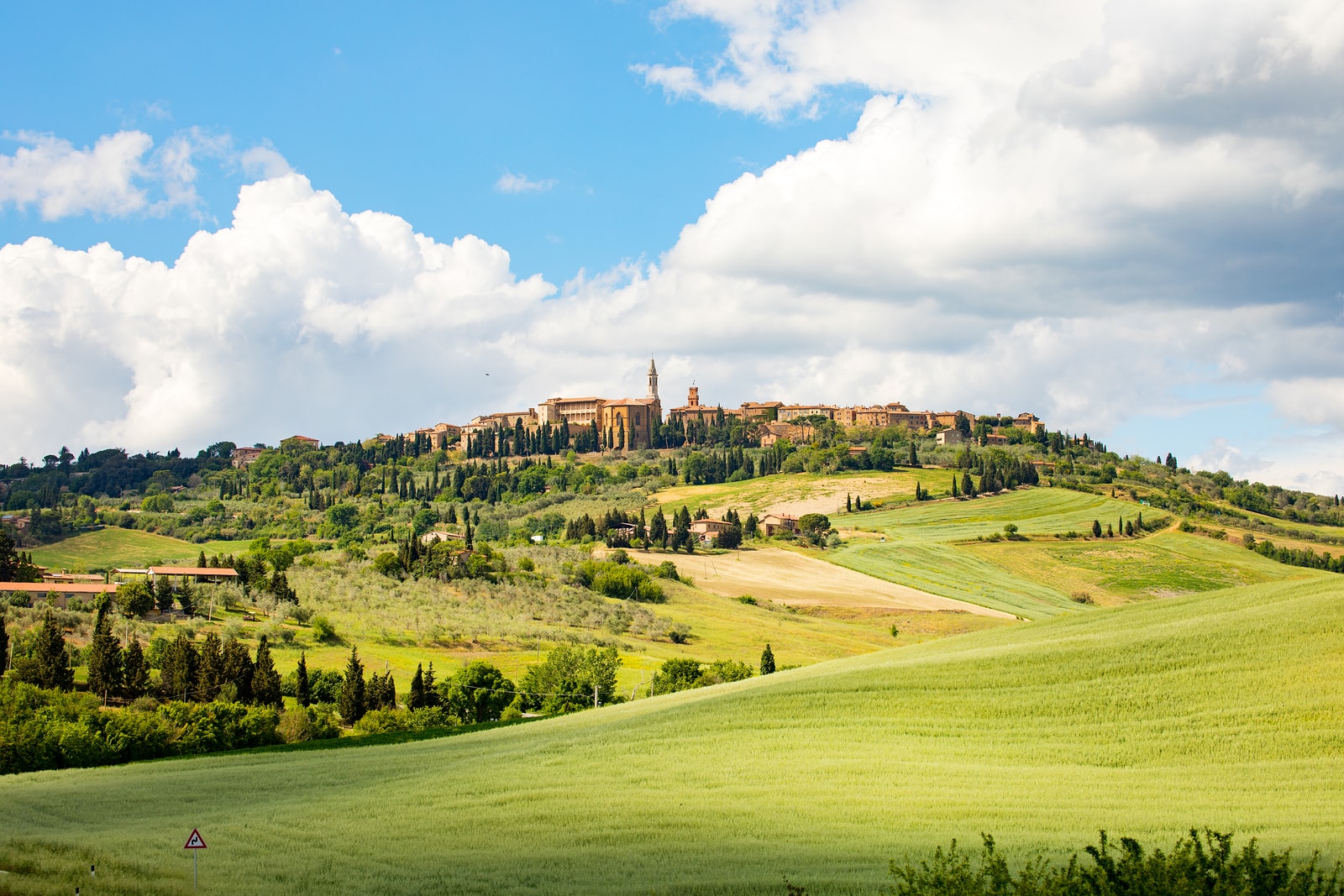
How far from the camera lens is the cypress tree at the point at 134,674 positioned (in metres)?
59.2

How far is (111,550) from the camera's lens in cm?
15238

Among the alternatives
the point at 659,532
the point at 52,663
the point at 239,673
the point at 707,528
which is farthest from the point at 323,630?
the point at 707,528

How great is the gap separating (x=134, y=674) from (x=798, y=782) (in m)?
45.5

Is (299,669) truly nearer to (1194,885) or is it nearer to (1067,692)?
(1067,692)

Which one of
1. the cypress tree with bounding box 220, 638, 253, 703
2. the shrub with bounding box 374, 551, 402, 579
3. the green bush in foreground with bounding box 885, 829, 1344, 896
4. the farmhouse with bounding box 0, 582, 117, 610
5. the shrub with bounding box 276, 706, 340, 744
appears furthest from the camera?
the shrub with bounding box 374, 551, 402, 579

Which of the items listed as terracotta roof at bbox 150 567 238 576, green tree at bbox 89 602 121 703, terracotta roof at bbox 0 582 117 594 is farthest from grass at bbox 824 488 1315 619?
green tree at bbox 89 602 121 703

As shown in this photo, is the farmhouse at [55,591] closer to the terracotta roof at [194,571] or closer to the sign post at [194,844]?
the terracotta roof at [194,571]

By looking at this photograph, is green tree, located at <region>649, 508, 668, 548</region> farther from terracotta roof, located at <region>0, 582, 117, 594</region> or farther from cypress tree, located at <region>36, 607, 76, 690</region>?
cypress tree, located at <region>36, 607, 76, 690</region>

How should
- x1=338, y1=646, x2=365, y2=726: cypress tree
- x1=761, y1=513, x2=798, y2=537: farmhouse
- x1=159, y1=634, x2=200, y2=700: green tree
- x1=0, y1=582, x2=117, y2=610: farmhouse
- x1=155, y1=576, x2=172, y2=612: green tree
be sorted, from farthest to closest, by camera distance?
1. x1=761, y1=513, x2=798, y2=537: farmhouse
2. x1=155, y1=576, x2=172, y2=612: green tree
3. x1=0, y1=582, x2=117, y2=610: farmhouse
4. x1=338, y1=646, x2=365, y2=726: cypress tree
5. x1=159, y1=634, x2=200, y2=700: green tree

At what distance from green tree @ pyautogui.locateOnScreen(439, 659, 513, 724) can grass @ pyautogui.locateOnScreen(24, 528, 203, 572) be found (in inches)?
3365

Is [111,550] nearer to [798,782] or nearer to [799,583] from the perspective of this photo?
[799,583]

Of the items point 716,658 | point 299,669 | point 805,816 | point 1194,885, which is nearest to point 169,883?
point 805,816

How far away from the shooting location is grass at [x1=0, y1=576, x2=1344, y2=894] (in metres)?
20.9

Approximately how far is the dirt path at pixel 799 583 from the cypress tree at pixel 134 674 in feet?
228
